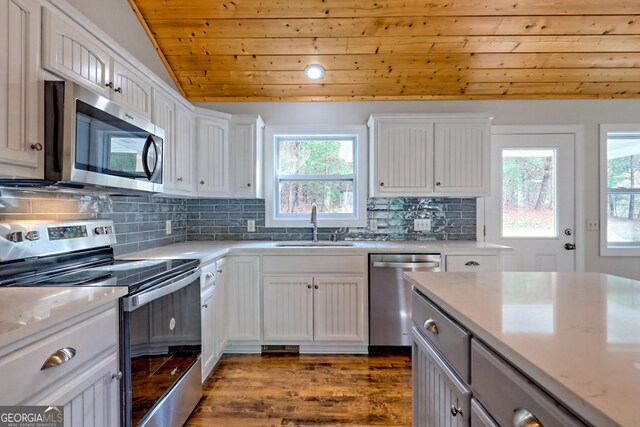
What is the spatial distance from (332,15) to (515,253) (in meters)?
2.76

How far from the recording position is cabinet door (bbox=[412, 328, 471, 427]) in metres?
0.89

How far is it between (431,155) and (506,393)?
2.38 meters

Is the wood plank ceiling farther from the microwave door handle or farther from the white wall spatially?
the microwave door handle

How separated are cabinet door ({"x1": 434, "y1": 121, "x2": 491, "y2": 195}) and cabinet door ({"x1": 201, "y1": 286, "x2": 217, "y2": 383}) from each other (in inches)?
83.8

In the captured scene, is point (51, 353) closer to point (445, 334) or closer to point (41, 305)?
point (41, 305)

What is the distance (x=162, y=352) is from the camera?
1.46 metres

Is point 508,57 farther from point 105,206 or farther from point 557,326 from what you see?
point 105,206

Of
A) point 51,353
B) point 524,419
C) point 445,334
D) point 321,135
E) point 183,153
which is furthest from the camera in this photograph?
point 321,135

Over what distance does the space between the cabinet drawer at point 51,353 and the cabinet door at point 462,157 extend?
2.60m

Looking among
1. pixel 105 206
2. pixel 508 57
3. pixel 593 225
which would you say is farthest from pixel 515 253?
pixel 105 206

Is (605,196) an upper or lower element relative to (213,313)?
upper

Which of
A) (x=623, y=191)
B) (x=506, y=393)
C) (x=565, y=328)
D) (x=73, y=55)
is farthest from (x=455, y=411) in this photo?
(x=623, y=191)

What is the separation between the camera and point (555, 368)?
54 centimetres

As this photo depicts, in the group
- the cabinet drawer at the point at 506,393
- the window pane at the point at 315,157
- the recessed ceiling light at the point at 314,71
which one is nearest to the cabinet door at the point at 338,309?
the window pane at the point at 315,157
